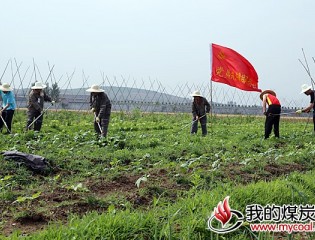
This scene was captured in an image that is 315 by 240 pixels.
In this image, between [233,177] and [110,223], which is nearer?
[110,223]

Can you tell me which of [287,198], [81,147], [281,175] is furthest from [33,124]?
[287,198]

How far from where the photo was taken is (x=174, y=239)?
3371 millimetres

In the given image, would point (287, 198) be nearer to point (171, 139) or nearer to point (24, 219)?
point (24, 219)

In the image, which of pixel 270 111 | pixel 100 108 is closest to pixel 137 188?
pixel 100 108

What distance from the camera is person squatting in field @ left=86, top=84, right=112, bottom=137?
10.4 meters

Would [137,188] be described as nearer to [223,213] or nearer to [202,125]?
[223,213]

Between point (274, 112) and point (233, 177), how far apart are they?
5.89 metres
